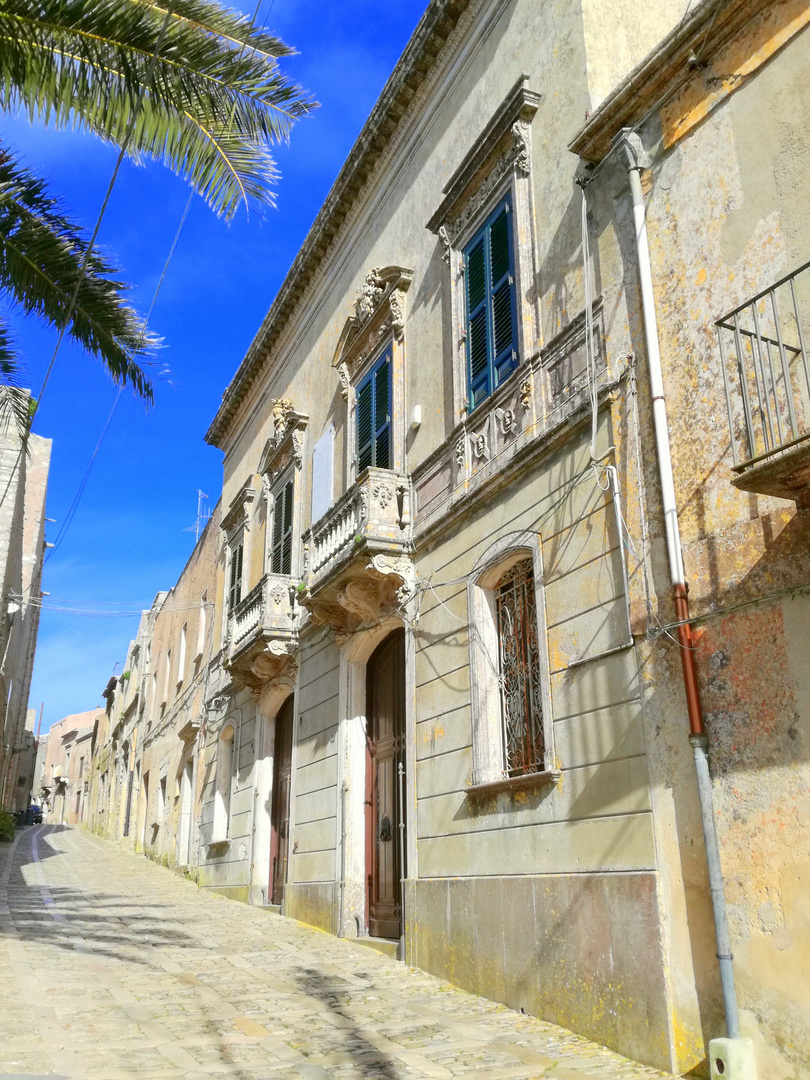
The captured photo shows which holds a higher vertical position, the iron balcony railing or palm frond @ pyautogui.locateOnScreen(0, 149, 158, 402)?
palm frond @ pyautogui.locateOnScreen(0, 149, 158, 402)

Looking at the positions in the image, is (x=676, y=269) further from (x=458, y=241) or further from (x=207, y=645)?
(x=207, y=645)

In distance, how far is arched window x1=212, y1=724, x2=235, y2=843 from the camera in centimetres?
1762

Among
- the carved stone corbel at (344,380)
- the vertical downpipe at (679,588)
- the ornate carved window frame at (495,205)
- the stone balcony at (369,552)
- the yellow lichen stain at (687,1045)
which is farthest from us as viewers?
the carved stone corbel at (344,380)

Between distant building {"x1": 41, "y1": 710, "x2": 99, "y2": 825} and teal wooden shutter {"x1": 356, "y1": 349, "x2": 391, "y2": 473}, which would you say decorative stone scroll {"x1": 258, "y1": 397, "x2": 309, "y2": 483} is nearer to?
teal wooden shutter {"x1": 356, "y1": 349, "x2": 391, "y2": 473}

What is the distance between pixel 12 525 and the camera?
2698 centimetres

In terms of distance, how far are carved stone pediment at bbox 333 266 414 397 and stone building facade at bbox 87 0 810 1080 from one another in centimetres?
6

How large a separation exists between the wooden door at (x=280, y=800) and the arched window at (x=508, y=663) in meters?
6.36

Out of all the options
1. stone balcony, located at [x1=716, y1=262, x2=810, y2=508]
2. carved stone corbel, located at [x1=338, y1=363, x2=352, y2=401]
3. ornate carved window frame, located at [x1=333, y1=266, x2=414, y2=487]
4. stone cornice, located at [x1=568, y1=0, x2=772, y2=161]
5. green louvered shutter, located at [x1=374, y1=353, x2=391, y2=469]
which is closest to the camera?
stone balcony, located at [x1=716, y1=262, x2=810, y2=508]

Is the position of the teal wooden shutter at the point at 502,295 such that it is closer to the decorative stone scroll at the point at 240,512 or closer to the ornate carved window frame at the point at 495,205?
the ornate carved window frame at the point at 495,205

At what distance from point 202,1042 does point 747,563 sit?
4.86 meters

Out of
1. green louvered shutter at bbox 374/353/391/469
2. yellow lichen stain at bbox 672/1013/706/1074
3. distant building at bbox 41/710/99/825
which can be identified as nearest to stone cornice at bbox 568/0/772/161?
green louvered shutter at bbox 374/353/391/469

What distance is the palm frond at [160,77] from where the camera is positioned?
789cm

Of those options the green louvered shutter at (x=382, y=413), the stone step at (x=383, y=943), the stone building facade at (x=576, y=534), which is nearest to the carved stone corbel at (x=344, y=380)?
the stone building facade at (x=576, y=534)

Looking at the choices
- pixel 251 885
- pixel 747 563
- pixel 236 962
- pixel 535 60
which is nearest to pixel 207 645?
pixel 251 885
